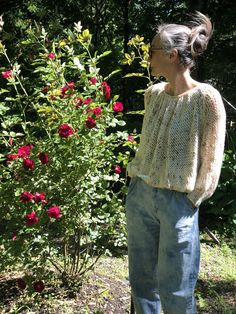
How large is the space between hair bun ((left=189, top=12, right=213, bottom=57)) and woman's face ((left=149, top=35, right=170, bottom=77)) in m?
0.12

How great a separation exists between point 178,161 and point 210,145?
0.52ft

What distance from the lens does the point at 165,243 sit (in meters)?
2.01

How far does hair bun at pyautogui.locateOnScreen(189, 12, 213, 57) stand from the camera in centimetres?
196

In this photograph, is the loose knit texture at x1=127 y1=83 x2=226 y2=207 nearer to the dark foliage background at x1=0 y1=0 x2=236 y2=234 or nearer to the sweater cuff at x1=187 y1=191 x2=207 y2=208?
the sweater cuff at x1=187 y1=191 x2=207 y2=208

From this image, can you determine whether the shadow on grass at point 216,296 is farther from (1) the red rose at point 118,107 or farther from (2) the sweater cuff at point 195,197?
(2) the sweater cuff at point 195,197

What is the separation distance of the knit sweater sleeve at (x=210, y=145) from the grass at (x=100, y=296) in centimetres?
141

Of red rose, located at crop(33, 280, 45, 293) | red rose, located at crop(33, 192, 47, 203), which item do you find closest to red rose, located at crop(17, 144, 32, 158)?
red rose, located at crop(33, 192, 47, 203)

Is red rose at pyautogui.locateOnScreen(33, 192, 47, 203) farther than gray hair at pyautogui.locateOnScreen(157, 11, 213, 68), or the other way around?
red rose at pyautogui.locateOnScreen(33, 192, 47, 203)

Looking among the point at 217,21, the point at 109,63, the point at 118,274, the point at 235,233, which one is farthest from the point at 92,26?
the point at 118,274

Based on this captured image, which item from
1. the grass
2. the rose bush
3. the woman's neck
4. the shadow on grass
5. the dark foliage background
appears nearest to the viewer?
the woman's neck

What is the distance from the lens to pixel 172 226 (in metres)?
1.95

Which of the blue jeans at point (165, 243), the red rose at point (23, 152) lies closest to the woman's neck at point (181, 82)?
the blue jeans at point (165, 243)

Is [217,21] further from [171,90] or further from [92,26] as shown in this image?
[171,90]

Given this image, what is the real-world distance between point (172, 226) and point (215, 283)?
218cm
